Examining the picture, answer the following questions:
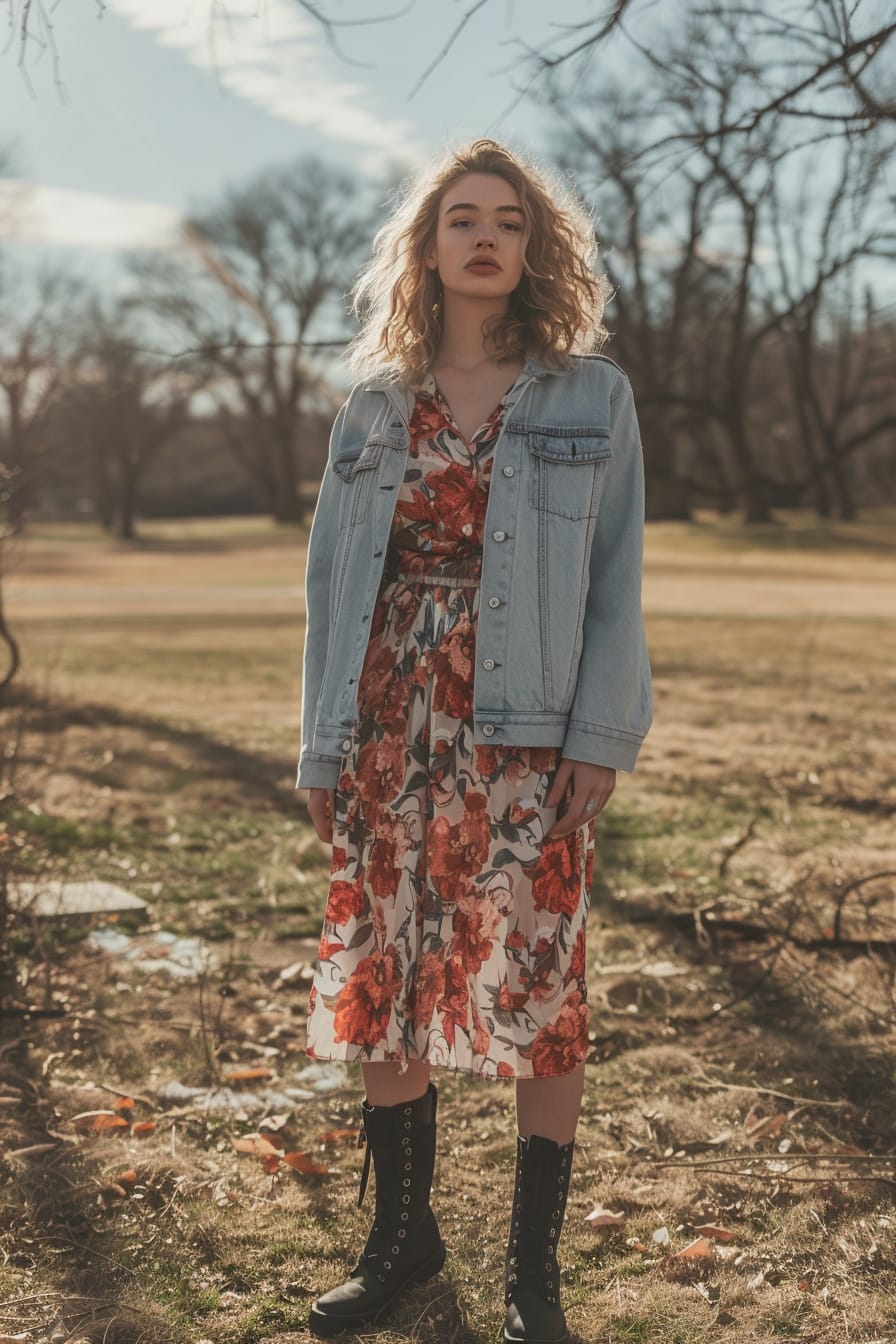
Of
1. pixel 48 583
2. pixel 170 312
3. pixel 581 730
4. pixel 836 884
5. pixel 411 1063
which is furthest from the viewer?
pixel 170 312

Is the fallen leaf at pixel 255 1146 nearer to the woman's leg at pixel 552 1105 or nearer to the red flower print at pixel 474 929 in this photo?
the woman's leg at pixel 552 1105

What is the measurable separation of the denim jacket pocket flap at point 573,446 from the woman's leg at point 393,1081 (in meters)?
1.12

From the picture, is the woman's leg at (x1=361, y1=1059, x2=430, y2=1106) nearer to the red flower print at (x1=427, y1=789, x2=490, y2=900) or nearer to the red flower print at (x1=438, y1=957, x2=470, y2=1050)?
the red flower print at (x1=438, y1=957, x2=470, y2=1050)

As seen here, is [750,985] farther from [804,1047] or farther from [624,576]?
[624,576]

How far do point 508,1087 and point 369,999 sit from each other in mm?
1197

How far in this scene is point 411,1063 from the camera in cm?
251

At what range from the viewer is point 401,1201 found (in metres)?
2.51

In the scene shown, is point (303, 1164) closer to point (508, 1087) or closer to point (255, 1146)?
point (255, 1146)

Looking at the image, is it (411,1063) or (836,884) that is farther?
(836,884)

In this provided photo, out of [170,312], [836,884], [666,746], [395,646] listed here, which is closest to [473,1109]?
[395,646]

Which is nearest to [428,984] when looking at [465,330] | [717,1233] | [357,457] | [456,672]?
[456,672]

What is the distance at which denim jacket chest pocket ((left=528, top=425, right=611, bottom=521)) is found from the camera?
7.70 feet

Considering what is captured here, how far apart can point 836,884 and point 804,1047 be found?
48.9 inches

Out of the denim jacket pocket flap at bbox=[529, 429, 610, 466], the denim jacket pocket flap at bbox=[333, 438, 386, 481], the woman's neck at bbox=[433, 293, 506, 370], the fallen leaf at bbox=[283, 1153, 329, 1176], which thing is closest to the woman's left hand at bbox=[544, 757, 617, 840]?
the denim jacket pocket flap at bbox=[529, 429, 610, 466]
